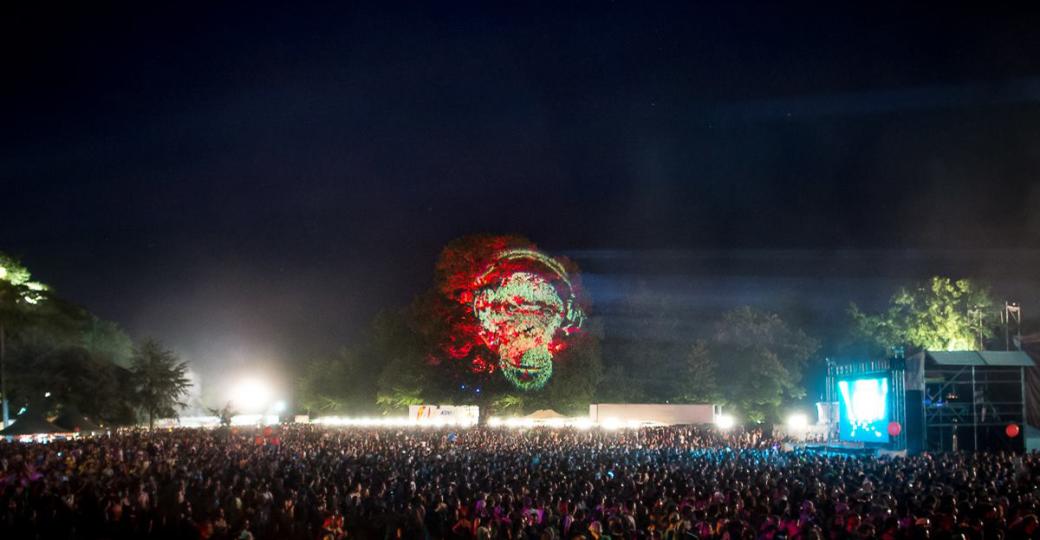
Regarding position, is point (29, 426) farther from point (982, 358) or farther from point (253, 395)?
point (253, 395)

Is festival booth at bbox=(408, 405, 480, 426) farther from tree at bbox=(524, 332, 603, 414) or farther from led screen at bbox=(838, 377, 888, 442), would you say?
led screen at bbox=(838, 377, 888, 442)

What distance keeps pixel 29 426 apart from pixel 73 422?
20.1 feet

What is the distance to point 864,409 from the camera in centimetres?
3161

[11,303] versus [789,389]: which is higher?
[11,303]

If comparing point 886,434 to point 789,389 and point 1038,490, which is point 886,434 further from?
point 789,389

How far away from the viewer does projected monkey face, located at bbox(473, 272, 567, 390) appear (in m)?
41.3

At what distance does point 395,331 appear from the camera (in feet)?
181

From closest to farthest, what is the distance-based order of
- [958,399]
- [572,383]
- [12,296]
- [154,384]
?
[958,399]
[154,384]
[572,383]
[12,296]

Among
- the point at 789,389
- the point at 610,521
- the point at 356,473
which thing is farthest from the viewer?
the point at 789,389

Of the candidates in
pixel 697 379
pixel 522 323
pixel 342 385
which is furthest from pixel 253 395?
pixel 697 379

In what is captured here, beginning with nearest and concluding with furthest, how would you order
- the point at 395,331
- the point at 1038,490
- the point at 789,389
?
the point at 1038,490 → the point at 789,389 → the point at 395,331

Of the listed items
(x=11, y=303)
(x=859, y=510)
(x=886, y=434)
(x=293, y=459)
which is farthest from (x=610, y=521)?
(x=11, y=303)

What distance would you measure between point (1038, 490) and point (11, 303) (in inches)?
1797

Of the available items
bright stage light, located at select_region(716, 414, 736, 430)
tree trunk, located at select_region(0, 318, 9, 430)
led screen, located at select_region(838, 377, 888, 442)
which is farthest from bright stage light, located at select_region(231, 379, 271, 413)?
led screen, located at select_region(838, 377, 888, 442)
